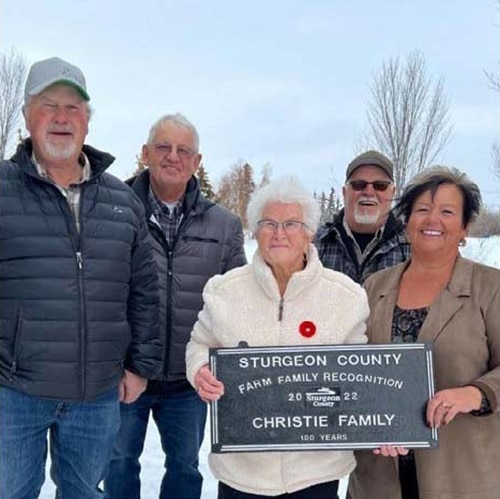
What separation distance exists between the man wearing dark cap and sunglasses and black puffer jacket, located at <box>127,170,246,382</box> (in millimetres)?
638

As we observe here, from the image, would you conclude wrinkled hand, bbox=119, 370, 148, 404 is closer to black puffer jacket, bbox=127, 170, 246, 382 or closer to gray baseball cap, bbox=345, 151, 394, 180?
black puffer jacket, bbox=127, 170, 246, 382

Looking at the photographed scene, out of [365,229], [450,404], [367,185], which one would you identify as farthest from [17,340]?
[367,185]

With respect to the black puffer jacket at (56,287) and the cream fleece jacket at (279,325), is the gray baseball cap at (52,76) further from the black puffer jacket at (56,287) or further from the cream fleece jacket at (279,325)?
the cream fleece jacket at (279,325)

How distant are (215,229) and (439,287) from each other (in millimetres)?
1366

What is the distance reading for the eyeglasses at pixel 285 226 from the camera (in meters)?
2.68

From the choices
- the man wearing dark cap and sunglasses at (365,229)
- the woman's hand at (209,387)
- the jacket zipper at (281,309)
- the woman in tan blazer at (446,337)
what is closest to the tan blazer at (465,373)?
the woman in tan blazer at (446,337)

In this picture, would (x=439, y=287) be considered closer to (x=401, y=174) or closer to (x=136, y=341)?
(x=136, y=341)

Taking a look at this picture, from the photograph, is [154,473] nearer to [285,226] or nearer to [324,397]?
[324,397]

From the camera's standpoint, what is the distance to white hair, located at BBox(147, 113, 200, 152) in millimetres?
3727

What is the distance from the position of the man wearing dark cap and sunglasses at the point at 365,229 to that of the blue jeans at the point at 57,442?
1487mm

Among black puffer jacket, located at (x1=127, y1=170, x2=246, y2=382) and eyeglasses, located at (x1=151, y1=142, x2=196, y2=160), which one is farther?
eyeglasses, located at (x1=151, y1=142, x2=196, y2=160)

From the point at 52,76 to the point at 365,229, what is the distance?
189 cm

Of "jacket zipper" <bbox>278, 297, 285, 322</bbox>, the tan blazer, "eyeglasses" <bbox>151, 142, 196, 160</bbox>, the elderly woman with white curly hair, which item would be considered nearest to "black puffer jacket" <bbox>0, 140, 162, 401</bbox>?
the elderly woman with white curly hair

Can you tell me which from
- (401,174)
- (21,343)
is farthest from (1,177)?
(401,174)
